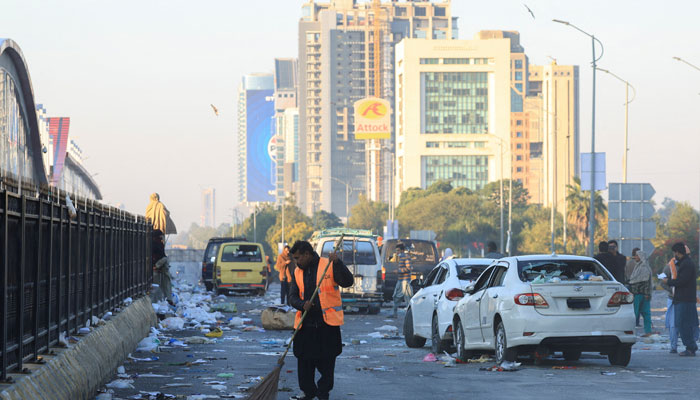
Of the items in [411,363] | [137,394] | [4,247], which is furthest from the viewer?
[411,363]

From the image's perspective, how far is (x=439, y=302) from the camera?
1884 cm

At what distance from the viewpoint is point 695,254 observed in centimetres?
7144

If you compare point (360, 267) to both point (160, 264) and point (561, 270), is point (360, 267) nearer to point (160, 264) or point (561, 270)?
point (160, 264)

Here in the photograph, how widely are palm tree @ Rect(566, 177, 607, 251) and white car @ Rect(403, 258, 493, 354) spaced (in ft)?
317

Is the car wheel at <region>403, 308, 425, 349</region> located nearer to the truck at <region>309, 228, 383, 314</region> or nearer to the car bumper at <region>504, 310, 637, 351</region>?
the car bumper at <region>504, 310, 637, 351</region>

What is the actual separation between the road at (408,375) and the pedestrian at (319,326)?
678 millimetres

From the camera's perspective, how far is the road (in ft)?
41.7

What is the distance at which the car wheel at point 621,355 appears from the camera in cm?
1578

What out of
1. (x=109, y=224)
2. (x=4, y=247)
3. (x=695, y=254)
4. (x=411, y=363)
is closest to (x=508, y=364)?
(x=411, y=363)

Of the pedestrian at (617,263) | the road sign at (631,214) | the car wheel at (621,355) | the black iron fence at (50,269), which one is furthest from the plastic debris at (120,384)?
the road sign at (631,214)

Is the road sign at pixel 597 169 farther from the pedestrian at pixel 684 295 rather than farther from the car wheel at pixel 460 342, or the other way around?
the car wheel at pixel 460 342

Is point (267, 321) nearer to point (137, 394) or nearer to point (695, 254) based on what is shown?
point (137, 394)

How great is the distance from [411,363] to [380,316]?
13579 mm

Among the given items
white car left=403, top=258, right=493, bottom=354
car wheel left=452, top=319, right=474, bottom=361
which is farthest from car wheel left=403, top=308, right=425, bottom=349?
car wheel left=452, top=319, right=474, bottom=361
